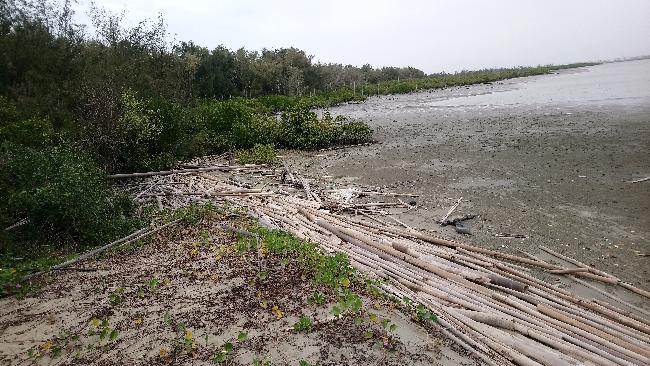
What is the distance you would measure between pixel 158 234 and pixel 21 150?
2898mm

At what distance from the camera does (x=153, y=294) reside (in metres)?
5.63

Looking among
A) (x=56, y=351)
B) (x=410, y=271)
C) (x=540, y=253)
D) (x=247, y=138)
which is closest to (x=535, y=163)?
(x=540, y=253)

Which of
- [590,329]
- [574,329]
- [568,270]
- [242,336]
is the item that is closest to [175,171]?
[242,336]

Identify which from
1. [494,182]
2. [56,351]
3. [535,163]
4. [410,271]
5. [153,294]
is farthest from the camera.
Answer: [535,163]

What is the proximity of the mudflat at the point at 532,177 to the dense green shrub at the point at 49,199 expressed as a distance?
247 inches

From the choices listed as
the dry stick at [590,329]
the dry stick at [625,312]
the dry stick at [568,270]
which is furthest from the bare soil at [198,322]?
the dry stick at [568,270]

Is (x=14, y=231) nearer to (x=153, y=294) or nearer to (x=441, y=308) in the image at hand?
(x=153, y=294)

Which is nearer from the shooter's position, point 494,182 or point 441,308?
point 441,308

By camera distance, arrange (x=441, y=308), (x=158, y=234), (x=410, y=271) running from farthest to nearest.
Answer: (x=158, y=234) < (x=410, y=271) < (x=441, y=308)

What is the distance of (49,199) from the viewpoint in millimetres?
7078

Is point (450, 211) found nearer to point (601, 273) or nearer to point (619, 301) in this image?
point (601, 273)

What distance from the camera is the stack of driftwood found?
4508 mm

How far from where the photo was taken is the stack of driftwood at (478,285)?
177 inches

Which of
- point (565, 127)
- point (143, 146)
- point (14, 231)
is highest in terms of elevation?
point (143, 146)
